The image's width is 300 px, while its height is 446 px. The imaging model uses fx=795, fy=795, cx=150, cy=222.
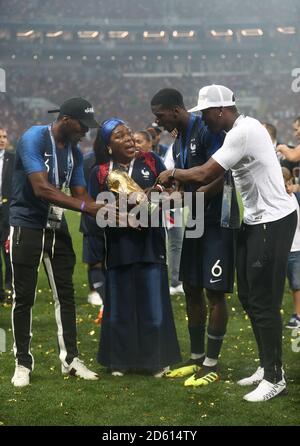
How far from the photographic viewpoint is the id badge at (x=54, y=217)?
6090 mm

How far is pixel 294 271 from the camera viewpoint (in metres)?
8.38

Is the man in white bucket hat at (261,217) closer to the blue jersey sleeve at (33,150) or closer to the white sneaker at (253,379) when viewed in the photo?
the white sneaker at (253,379)

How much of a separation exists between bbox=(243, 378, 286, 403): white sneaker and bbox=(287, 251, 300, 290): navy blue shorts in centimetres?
272

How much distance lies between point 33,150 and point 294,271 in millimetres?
3621

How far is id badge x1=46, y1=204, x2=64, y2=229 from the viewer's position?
6.09m

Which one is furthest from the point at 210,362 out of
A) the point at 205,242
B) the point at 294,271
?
the point at 294,271

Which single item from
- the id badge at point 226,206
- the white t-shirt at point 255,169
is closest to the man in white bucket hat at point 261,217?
the white t-shirt at point 255,169

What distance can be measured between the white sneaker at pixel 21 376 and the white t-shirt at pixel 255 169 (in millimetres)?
2068

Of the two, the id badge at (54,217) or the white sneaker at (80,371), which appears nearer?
the id badge at (54,217)

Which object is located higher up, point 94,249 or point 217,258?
point 217,258

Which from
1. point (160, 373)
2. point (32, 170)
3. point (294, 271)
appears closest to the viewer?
point (32, 170)

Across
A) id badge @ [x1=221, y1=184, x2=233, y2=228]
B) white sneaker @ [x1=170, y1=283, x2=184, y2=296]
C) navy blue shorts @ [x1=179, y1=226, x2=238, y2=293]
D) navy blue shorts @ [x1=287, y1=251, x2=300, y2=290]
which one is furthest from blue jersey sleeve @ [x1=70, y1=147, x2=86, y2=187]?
white sneaker @ [x1=170, y1=283, x2=184, y2=296]

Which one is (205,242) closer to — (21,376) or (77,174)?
(77,174)

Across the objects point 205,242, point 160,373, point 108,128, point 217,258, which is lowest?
point 160,373
